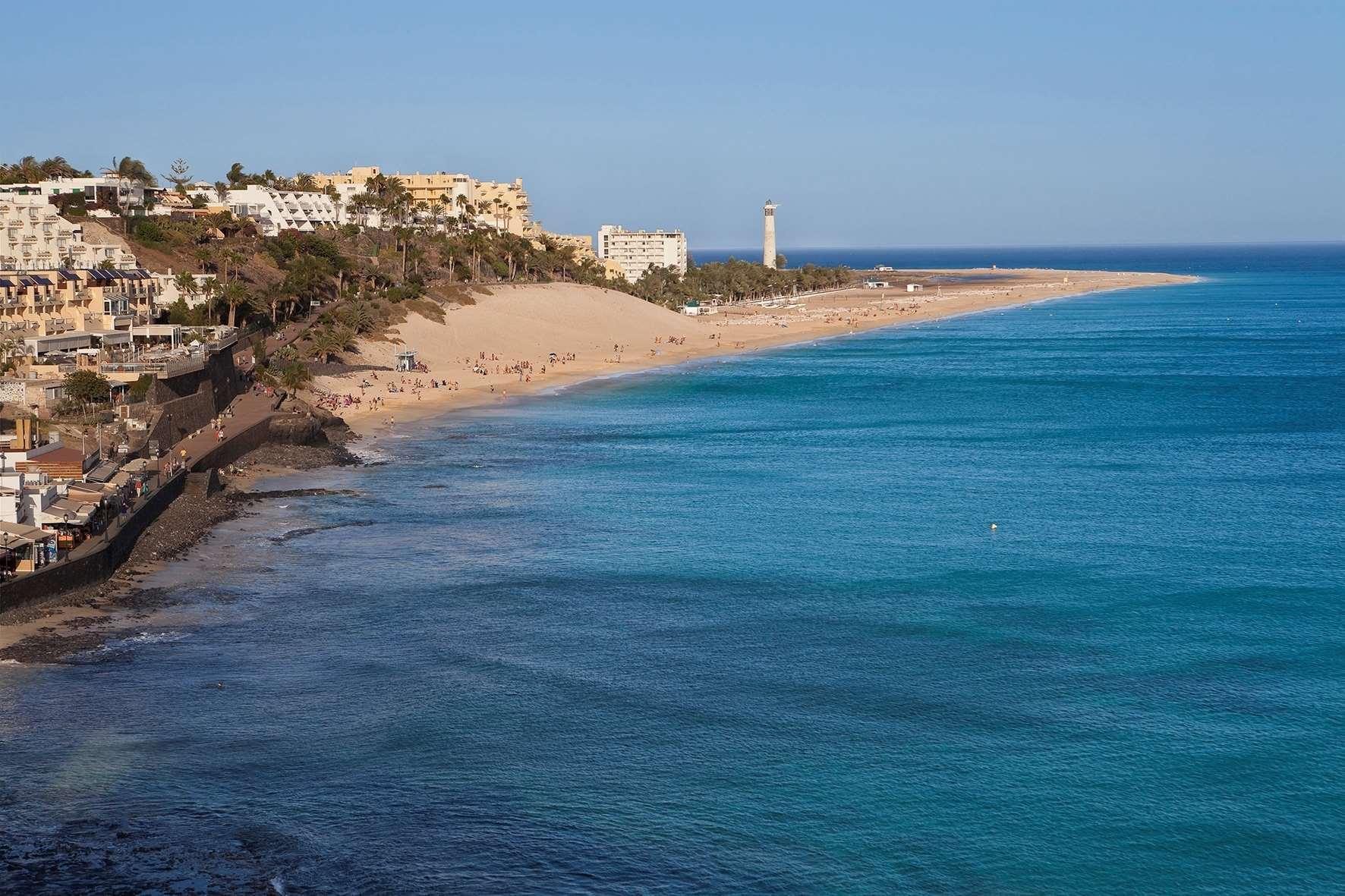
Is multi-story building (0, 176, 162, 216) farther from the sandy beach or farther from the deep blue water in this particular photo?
the deep blue water

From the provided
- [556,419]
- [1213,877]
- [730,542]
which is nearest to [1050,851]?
[1213,877]

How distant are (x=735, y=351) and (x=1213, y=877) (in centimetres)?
9403

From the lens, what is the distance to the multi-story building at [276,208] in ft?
384

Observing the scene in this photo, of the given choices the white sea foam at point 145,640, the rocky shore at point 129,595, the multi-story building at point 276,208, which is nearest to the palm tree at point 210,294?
the rocky shore at point 129,595

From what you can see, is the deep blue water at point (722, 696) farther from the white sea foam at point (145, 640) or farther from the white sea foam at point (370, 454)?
the white sea foam at point (370, 454)

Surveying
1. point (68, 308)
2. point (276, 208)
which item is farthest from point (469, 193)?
point (68, 308)

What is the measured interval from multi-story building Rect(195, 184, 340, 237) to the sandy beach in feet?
70.2

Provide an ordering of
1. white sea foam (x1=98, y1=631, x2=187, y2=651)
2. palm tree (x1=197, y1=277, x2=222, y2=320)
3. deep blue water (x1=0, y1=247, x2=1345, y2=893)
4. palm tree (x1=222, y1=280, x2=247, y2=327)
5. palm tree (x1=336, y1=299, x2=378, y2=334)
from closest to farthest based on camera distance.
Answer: deep blue water (x1=0, y1=247, x2=1345, y2=893)
white sea foam (x1=98, y1=631, x2=187, y2=651)
palm tree (x1=197, y1=277, x2=222, y2=320)
palm tree (x1=222, y1=280, x2=247, y2=327)
palm tree (x1=336, y1=299, x2=378, y2=334)

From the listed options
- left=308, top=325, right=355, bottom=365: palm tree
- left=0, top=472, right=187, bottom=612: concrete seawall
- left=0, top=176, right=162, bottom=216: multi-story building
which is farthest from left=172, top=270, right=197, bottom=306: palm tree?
left=0, top=472, right=187, bottom=612: concrete seawall

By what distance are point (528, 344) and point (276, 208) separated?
107 ft

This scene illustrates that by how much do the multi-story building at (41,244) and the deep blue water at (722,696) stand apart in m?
26.9

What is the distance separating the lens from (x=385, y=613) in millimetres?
35406

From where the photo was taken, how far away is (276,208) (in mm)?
120500

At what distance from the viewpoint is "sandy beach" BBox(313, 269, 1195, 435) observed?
258 ft
